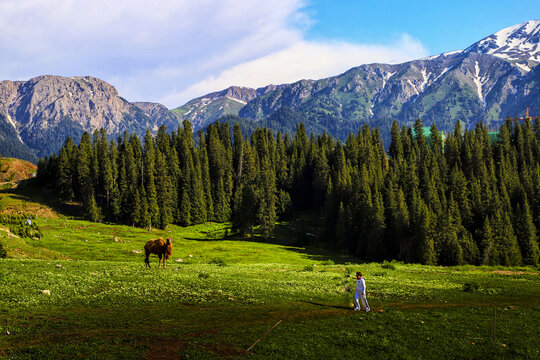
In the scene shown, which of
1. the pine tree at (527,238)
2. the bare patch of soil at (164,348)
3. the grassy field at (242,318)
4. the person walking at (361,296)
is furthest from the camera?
the pine tree at (527,238)

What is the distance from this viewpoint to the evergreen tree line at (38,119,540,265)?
3526 inches

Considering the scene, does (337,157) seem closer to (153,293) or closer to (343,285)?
(343,285)

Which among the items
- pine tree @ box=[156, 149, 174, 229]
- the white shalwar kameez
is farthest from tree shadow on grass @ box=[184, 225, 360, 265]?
the white shalwar kameez

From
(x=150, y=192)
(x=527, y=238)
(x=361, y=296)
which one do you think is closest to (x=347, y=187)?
(x=527, y=238)

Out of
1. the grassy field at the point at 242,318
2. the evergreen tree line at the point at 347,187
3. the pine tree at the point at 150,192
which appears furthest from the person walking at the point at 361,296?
the pine tree at the point at 150,192

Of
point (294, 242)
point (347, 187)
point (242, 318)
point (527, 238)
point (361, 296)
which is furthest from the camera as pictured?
point (347, 187)

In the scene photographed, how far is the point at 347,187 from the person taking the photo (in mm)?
Answer: 129625

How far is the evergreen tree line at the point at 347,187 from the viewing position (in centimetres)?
8956

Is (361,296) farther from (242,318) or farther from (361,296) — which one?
(242,318)

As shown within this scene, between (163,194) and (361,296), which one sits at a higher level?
(163,194)

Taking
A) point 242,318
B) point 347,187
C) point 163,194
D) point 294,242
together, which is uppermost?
point 347,187

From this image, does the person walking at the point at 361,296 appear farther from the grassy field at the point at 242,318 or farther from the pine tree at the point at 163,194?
the pine tree at the point at 163,194

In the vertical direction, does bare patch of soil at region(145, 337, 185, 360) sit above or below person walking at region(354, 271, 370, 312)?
below

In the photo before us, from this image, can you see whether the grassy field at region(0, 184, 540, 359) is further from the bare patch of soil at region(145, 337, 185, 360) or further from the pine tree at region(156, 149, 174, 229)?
the pine tree at region(156, 149, 174, 229)
